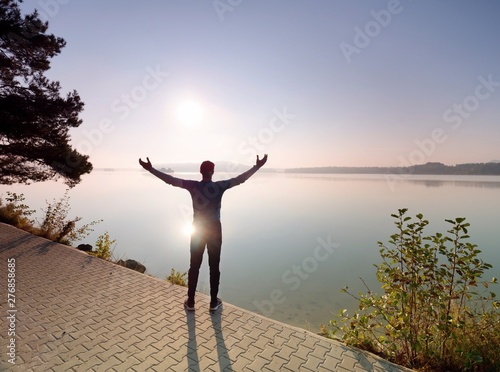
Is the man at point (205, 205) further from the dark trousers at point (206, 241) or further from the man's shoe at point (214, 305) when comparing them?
the man's shoe at point (214, 305)

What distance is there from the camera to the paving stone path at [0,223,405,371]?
3.53 meters

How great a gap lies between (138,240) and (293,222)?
44.2 ft

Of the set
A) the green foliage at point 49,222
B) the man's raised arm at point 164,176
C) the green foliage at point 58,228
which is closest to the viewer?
the man's raised arm at point 164,176

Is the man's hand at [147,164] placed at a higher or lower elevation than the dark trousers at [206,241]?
higher

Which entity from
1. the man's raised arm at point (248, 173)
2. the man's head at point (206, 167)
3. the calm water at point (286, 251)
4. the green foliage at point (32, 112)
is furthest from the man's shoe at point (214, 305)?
the green foliage at point (32, 112)

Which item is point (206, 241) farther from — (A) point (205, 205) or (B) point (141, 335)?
(B) point (141, 335)

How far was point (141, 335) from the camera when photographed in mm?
4160

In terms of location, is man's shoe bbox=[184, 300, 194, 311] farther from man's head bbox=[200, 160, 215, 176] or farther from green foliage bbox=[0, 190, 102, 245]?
green foliage bbox=[0, 190, 102, 245]

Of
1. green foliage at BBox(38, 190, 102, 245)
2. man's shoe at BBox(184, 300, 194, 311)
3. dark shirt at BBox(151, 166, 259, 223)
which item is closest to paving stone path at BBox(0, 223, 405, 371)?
man's shoe at BBox(184, 300, 194, 311)

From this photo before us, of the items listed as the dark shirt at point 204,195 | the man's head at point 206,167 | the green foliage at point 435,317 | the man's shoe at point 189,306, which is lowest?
the man's shoe at point 189,306

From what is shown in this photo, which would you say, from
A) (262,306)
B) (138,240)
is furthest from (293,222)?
(262,306)

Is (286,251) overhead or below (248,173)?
below

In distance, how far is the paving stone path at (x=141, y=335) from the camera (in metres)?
3.53

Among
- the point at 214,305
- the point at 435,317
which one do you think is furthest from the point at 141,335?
Answer: the point at 435,317
